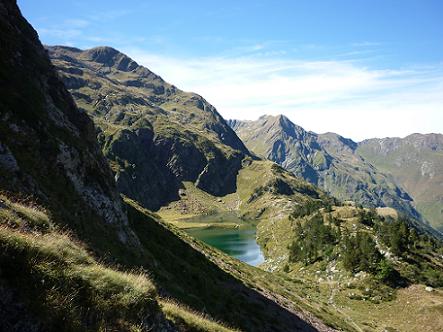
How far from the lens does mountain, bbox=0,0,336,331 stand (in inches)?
436

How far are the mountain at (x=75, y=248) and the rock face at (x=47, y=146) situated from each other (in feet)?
0.47

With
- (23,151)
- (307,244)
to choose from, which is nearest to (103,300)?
(23,151)

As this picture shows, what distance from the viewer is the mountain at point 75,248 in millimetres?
11062

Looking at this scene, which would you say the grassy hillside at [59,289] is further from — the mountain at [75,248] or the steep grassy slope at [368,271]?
the steep grassy slope at [368,271]

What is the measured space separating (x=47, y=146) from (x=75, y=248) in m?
24.9

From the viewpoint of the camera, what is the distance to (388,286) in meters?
86.6

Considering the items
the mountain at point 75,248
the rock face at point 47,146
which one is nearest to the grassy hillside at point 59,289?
the mountain at point 75,248

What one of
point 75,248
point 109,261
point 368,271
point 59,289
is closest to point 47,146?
point 109,261

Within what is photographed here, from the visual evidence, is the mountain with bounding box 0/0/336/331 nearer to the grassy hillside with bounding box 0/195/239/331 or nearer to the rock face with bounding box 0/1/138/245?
the grassy hillside with bounding box 0/195/239/331

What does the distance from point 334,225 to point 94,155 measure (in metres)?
108

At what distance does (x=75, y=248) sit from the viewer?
1436 centimetres

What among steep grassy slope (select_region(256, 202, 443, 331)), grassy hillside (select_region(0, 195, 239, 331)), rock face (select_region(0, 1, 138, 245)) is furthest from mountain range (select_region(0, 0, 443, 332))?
steep grassy slope (select_region(256, 202, 443, 331))

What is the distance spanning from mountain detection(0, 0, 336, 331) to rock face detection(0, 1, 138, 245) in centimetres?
14

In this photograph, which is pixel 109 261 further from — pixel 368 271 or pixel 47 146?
pixel 368 271
